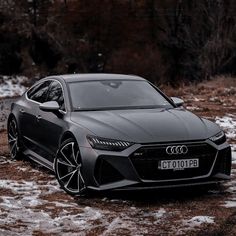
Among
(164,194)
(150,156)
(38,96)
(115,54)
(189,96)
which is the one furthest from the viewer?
(115,54)

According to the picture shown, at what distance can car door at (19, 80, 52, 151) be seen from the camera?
8.50m

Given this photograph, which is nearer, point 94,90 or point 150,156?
point 150,156

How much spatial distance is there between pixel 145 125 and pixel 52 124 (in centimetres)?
147

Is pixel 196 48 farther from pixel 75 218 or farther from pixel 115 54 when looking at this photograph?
pixel 75 218

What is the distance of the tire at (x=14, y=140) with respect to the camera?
921 cm

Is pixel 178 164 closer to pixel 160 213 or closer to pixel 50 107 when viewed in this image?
pixel 160 213

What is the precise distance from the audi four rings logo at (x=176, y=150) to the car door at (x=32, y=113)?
245 centimetres

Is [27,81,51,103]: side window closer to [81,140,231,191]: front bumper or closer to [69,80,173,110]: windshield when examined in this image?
[69,80,173,110]: windshield

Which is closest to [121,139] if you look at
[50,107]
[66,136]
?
[66,136]

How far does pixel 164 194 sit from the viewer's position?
275 inches

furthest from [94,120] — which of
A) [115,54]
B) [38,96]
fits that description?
[115,54]

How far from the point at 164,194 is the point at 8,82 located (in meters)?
36.8

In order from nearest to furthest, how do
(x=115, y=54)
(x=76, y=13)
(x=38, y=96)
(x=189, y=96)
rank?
(x=38, y=96), (x=189, y=96), (x=115, y=54), (x=76, y=13)

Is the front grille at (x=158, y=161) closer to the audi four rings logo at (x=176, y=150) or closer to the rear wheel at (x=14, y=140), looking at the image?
the audi four rings logo at (x=176, y=150)
